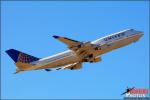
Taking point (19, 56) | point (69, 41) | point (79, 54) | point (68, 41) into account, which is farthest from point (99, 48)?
point (19, 56)

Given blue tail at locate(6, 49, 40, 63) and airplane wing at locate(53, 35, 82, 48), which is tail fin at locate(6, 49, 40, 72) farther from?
airplane wing at locate(53, 35, 82, 48)

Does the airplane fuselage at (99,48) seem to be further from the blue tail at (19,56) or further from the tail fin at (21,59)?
the blue tail at (19,56)

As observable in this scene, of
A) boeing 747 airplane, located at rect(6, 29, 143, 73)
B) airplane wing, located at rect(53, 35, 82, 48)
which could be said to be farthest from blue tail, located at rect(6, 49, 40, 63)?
airplane wing, located at rect(53, 35, 82, 48)

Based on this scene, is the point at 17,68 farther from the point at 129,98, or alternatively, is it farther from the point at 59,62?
the point at 129,98

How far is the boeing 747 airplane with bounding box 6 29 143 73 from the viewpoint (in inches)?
4917

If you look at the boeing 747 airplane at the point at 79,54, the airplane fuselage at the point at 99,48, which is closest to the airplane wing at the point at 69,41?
the boeing 747 airplane at the point at 79,54

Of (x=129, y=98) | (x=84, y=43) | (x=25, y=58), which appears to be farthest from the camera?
(x=129, y=98)

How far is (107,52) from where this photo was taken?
126000mm

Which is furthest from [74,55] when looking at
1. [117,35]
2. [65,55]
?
[117,35]

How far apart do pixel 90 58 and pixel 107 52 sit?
3.91m

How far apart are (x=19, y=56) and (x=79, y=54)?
614 inches

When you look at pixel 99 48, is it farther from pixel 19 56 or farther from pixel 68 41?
pixel 19 56

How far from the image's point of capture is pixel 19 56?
5256 inches

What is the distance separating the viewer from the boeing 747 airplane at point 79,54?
410ft
